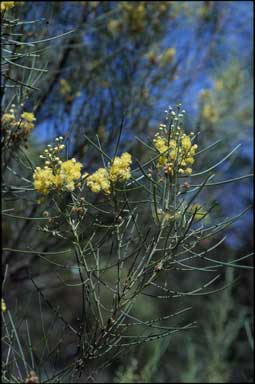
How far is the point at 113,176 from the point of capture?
137 cm

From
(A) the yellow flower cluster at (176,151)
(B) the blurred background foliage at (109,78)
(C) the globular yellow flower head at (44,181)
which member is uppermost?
(B) the blurred background foliage at (109,78)

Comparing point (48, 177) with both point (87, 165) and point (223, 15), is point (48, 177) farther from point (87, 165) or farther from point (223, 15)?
point (223, 15)

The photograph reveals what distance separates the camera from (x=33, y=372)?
4.48ft

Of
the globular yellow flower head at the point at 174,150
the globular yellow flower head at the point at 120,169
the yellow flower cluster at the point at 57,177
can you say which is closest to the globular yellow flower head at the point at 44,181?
the yellow flower cluster at the point at 57,177

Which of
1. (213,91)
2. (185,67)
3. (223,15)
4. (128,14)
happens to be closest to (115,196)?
(128,14)

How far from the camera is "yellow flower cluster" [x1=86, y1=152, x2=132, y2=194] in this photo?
4.45 ft

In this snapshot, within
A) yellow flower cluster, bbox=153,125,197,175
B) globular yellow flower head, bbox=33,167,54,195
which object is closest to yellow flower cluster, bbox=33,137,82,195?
globular yellow flower head, bbox=33,167,54,195

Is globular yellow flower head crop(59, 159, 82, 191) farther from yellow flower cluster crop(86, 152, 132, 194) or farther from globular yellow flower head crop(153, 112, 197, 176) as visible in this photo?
globular yellow flower head crop(153, 112, 197, 176)

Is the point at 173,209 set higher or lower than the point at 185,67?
lower

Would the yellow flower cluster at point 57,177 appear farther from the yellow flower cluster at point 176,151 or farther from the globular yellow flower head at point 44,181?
the yellow flower cluster at point 176,151

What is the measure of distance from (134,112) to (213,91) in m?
1.61

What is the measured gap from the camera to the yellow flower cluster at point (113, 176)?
136 centimetres

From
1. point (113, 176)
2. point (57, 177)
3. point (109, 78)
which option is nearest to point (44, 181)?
point (57, 177)

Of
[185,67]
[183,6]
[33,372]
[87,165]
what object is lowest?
[33,372]
